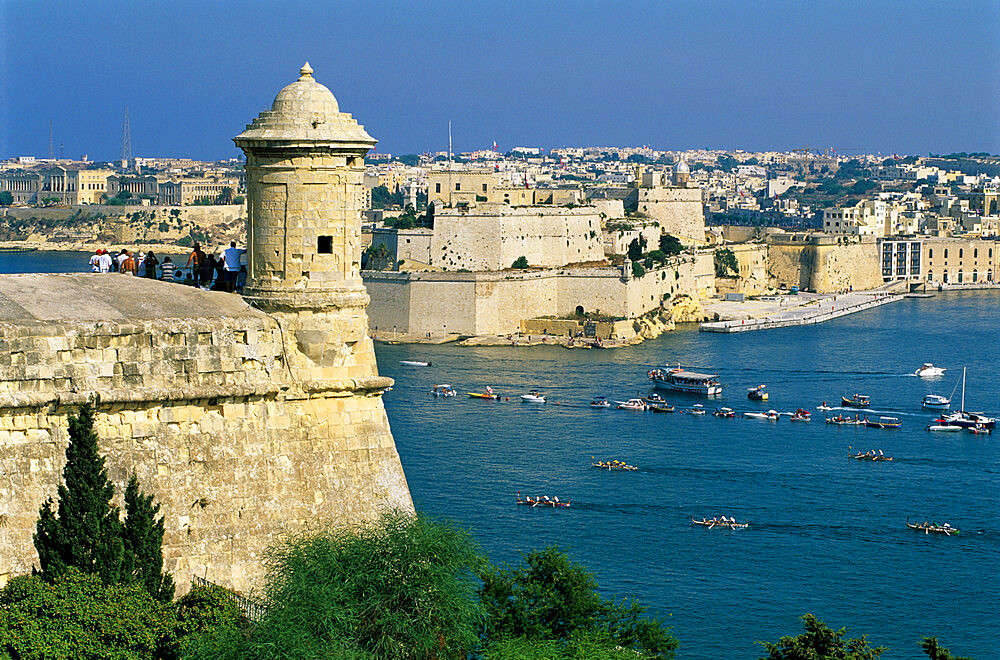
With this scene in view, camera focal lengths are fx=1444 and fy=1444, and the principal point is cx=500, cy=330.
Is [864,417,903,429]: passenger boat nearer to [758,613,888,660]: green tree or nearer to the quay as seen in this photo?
the quay

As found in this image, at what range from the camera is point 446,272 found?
113 feet

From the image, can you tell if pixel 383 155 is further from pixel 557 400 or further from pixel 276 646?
pixel 276 646

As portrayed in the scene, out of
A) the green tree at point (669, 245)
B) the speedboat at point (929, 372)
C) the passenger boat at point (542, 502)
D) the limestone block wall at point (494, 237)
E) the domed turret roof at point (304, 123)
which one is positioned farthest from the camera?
the green tree at point (669, 245)

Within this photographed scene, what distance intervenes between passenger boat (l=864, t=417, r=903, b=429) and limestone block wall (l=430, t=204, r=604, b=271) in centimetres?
1390

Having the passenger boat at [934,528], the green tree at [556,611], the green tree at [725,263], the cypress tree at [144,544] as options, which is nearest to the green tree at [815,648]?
the green tree at [556,611]

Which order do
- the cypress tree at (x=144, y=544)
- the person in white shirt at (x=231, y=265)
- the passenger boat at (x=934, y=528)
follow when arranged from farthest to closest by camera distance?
the passenger boat at (x=934, y=528), the person in white shirt at (x=231, y=265), the cypress tree at (x=144, y=544)

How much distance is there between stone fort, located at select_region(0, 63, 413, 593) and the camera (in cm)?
419

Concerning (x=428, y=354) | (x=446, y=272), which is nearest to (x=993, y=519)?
(x=428, y=354)

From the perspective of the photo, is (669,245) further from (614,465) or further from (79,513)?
(79,513)

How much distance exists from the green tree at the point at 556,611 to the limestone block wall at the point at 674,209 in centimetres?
3931

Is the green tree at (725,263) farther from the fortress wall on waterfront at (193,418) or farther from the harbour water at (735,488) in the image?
the fortress wall on waterfront at (193,418)

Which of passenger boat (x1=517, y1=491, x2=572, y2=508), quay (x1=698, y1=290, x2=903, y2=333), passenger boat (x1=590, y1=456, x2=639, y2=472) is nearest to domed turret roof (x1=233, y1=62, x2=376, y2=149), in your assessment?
passenger boat (x1=517, y1=491, x2=572, y2=508)

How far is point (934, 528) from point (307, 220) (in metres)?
12.8

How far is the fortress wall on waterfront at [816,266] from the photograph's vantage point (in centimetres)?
4928
